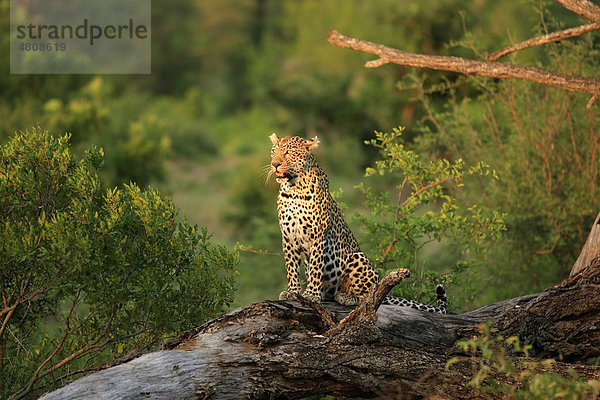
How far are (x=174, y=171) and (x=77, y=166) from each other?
22908 mm

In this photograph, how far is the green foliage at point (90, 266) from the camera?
8.64 metres

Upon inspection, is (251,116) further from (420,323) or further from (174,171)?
(420,323)

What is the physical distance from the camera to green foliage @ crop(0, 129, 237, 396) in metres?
8.64

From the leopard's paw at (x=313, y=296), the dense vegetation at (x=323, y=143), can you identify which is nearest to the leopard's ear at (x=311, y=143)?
the leopard's paw at (x=313, y=296)

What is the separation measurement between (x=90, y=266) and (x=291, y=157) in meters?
2.23

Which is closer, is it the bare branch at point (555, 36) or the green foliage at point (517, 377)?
the green foliage at point (517, 377)

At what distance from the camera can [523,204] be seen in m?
14.9

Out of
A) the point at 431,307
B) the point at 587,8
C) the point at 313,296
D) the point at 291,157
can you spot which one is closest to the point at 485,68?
the point at 587,8

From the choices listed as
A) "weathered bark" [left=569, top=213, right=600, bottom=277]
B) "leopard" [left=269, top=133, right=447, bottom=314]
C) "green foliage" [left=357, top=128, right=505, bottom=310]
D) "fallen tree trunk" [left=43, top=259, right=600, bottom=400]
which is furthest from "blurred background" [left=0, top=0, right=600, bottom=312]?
Answer: "fallen tree trunk" [left=43, top=259, right=600, bottom=400]

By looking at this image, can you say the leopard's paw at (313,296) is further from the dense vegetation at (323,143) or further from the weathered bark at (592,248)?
the weathered bark at (592,248)

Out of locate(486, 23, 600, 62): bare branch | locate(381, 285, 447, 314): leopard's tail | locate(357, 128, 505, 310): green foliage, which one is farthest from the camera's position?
locate(357, 128, 505, 310): green foliage

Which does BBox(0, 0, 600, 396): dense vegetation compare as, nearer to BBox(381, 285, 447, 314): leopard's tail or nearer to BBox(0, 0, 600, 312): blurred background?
BBox(0, 0, 600, 312): blurred background

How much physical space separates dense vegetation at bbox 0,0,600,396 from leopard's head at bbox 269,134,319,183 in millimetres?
1306

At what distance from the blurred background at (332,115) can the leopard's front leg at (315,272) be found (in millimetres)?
3072
